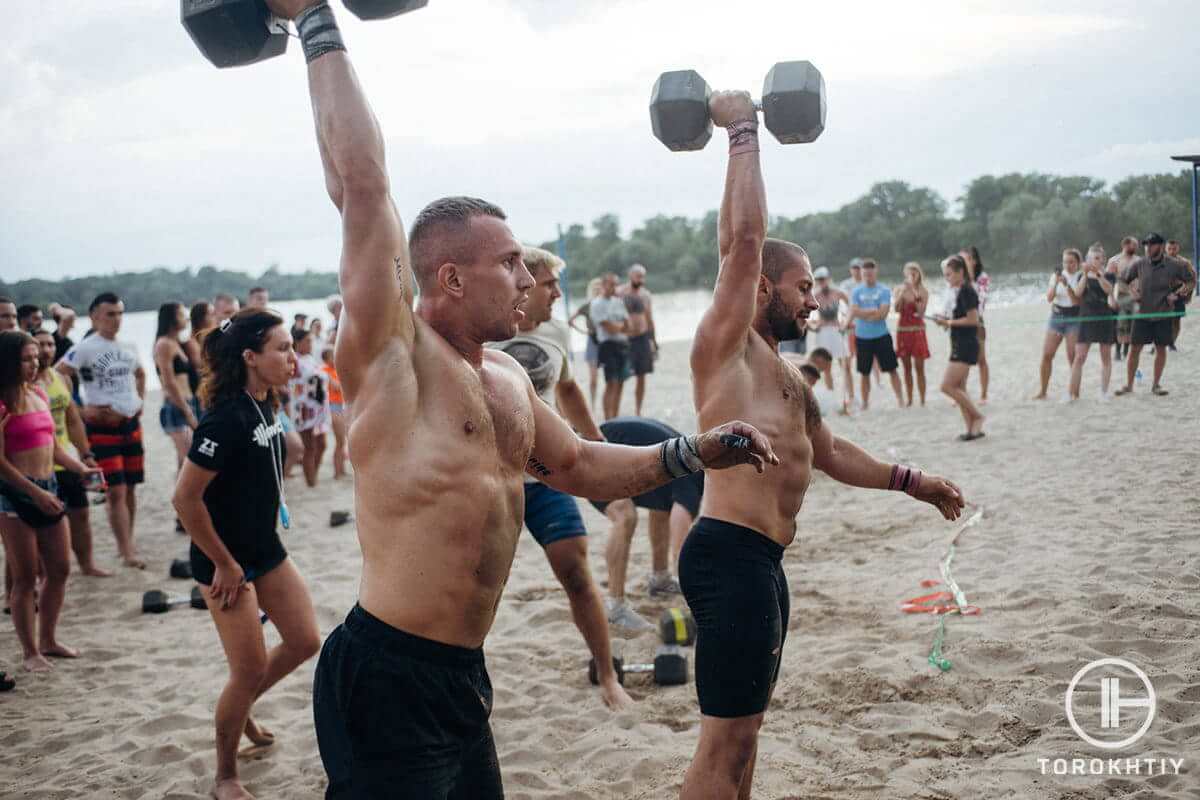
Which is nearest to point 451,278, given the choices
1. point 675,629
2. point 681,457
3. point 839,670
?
point 681,457

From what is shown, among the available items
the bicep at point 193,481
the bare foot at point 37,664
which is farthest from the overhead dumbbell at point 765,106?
the bare foot at point 37,664

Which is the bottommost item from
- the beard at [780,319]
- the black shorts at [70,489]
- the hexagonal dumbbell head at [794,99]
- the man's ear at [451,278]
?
the black shorts at [70,489]

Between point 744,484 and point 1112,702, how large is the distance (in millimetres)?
2283

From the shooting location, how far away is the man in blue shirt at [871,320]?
12695 mm

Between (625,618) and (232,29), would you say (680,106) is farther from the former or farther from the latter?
(625,618)

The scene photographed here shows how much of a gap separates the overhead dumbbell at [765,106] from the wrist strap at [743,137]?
0.24 ft

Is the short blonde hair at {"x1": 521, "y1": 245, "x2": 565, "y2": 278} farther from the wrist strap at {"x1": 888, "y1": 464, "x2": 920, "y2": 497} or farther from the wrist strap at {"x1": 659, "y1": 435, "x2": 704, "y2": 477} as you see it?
the wrist strap at {"x1": 659, "y1": 435, "x2": 704, "y2": 477}

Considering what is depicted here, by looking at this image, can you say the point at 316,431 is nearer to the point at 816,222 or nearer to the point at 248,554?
the point at 248,554

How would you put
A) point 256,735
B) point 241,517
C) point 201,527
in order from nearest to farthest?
point 201,527, point 241,517, point 256,735

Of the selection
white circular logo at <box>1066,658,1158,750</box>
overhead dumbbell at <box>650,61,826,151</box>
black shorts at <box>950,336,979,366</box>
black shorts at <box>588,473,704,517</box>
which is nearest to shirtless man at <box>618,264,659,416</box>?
black shorts at <box>950,336,979,366</box>

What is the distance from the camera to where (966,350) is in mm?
10750

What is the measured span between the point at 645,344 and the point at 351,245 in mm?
12082

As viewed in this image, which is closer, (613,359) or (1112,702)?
(1112,702)

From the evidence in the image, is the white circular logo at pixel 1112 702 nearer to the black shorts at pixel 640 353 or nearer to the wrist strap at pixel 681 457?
the wrist strap at pixel 681 457
